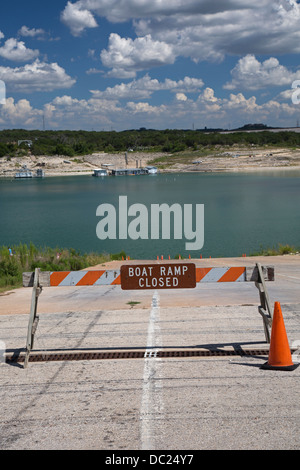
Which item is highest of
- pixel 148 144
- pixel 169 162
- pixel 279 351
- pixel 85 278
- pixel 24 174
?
pixel 148 144

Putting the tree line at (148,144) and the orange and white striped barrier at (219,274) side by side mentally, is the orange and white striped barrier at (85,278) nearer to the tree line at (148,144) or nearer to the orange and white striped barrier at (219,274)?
the orange and white striped barrier at (219,274)

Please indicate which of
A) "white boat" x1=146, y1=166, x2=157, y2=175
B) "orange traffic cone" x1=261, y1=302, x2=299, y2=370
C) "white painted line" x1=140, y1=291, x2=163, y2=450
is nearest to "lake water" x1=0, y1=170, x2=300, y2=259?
"white painted line" x1=140, y1=291, x2=163, y2=450

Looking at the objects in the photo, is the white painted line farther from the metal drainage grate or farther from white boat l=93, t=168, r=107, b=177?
white boat l=93, t=168, r=107, b=177

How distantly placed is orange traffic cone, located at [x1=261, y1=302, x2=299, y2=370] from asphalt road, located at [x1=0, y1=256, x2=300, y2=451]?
154mm

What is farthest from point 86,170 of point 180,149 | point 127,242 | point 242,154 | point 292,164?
point 127,242

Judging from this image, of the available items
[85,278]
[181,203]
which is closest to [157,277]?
[85,278]

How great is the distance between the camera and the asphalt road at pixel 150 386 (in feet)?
16.1

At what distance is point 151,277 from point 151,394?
1963 mm

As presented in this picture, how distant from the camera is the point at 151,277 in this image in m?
7.44

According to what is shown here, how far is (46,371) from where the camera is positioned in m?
6.83

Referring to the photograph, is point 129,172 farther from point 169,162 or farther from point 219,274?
point 219,274

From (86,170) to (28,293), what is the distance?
153 meters

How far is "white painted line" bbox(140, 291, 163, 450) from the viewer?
16.1ft

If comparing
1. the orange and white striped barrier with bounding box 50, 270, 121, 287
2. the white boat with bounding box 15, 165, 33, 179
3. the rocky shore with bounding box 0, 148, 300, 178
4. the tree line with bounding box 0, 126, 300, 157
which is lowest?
the white boat with bounding box 15, 165, 33, 179
